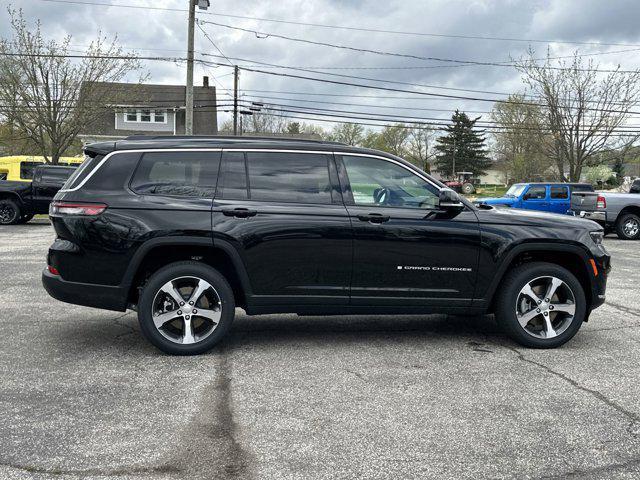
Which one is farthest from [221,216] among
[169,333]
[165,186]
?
[169,333]

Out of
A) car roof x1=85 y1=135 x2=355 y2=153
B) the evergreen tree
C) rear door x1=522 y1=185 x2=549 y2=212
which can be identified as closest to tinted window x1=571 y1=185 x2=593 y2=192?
rear door x1=522 y1=185 x2=549 y2=212

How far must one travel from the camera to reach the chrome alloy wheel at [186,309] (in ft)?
16.2

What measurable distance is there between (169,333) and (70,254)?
1017 millimetres

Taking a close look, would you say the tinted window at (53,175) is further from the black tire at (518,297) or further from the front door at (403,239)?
the black tire at (518,297)

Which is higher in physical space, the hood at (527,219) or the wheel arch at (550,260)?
the hood at (527,219)

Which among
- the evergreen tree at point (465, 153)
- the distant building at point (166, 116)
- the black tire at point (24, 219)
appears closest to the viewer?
the black tire at point (24, 219)

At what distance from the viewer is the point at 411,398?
162 inches

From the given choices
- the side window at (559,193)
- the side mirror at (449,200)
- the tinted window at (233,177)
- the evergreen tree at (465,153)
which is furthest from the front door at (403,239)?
the evergreen tree at (465,153)

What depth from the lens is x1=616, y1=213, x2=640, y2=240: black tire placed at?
17578 mm

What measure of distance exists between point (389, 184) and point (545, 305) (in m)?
1.75

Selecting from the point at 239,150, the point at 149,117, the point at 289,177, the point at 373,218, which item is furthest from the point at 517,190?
the point at 149,117

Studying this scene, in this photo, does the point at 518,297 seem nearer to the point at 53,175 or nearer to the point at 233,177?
the point at 233,177

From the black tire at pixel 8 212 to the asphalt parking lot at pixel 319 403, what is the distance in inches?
561

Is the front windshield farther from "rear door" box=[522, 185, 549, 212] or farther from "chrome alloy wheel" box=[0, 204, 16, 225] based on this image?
"chrome alloy wheel" box=[0, 204, 16, 225]
